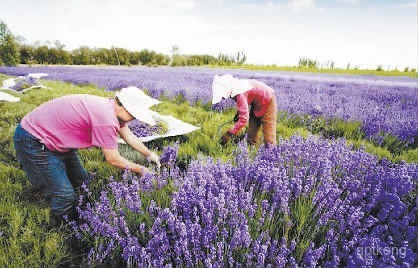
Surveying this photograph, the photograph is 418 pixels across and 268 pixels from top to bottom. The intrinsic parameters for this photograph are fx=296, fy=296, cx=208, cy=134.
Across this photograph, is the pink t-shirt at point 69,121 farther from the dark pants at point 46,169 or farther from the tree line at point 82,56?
the tree line at point 82,56

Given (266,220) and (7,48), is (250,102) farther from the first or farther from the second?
(7,48)

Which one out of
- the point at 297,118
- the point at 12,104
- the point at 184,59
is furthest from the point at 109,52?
the point at 297,118

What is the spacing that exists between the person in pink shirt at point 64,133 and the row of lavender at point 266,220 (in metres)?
0.22

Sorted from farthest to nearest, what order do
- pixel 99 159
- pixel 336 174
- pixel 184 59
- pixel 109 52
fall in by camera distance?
pixel 184 59 → pixel 109 52 → pixel 99 159 → pixel 336 174

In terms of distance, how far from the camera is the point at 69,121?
83.4 inches

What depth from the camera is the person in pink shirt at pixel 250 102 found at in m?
3.17

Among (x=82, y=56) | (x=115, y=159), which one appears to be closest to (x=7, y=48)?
(x=82, y=56)

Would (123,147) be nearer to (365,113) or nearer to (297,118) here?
(297,118)

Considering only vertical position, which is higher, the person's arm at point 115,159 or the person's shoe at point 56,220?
the person's arm at point 115,159

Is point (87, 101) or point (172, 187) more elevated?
point (87, 101)

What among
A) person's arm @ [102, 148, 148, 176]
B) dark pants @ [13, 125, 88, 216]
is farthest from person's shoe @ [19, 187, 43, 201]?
person's arm @ [102, 148, 148, 176]

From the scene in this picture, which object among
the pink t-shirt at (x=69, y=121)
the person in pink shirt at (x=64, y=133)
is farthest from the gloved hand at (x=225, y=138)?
the pink t-shirt at (x=69, y=121)

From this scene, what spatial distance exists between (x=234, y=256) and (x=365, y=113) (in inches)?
168

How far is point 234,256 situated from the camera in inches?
60.0
